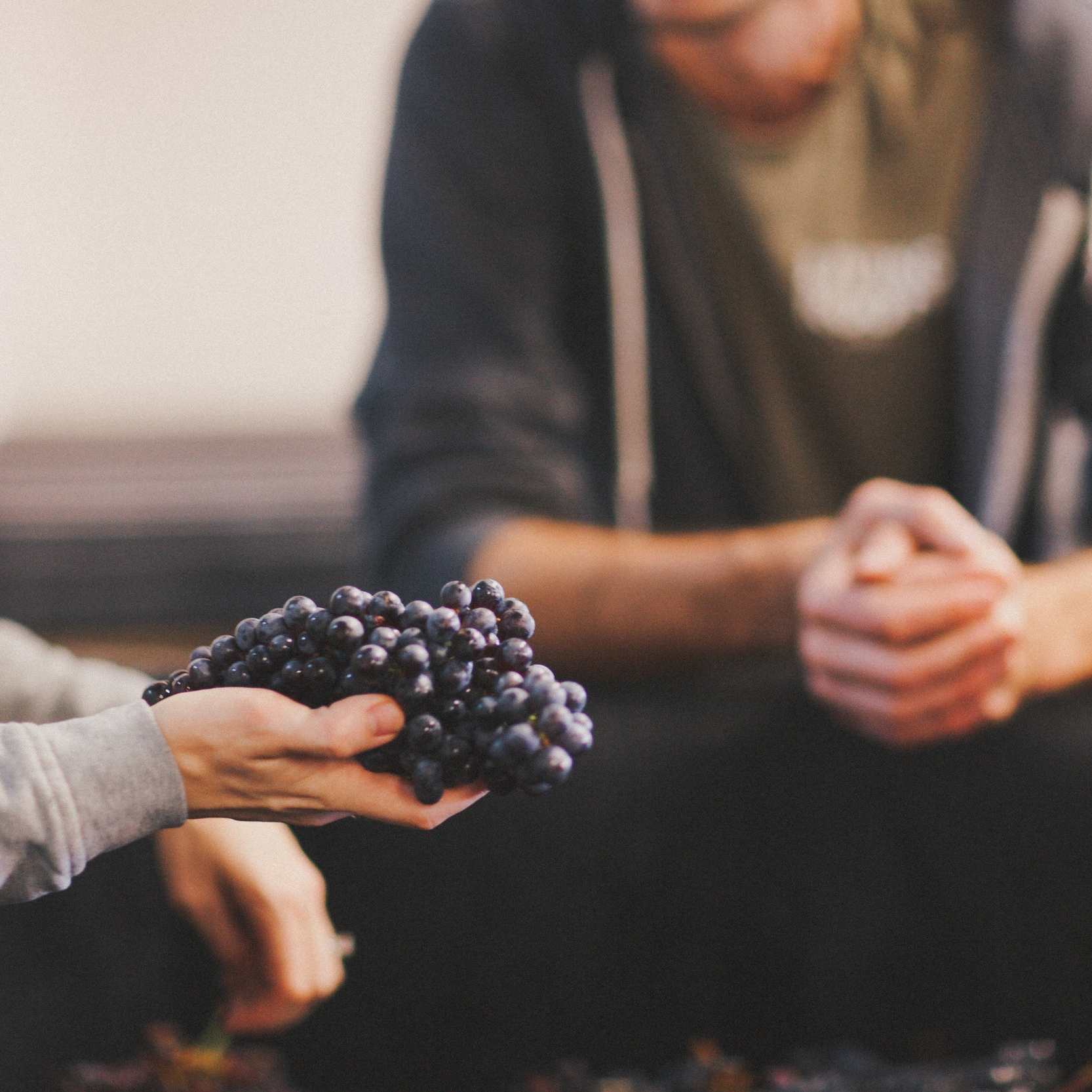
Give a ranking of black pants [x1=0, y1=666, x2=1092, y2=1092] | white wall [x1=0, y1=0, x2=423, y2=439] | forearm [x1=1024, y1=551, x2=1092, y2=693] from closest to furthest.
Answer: black pants [x1=0, y1=666, x2=1092, y2=1092] → forearm [x1=1024, y1=551, x2=1092, y2=693] → white wall [x1=0, y1=0, x2=423, y2=439]

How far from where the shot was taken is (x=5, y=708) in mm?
237

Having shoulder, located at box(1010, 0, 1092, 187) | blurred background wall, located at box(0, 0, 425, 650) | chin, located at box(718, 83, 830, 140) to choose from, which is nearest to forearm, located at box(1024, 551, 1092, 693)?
shoulder, located at box(1010, 0, 1092, 187)

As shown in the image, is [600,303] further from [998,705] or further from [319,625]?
[319,625]

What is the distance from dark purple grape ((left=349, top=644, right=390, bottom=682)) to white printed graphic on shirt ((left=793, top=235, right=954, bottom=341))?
78 cm

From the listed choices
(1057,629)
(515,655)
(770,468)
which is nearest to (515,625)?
(515,655)

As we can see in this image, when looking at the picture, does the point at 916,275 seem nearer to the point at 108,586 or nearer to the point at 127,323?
the point at 127,323

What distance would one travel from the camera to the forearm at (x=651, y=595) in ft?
2.36

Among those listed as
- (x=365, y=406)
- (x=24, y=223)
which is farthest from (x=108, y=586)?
(x=365, y=406)

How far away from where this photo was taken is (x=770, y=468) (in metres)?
0.93

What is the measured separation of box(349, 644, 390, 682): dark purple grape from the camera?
20 centimetres

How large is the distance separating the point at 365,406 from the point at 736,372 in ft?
1.13

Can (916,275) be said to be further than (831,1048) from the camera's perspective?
Yes

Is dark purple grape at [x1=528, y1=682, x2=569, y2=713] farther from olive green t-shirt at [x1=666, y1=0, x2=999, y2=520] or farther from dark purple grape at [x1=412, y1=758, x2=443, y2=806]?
olive green t-shirt at [x1=666, y1=0, x2=999, y2=520]

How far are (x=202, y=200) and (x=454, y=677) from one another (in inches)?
52.7
